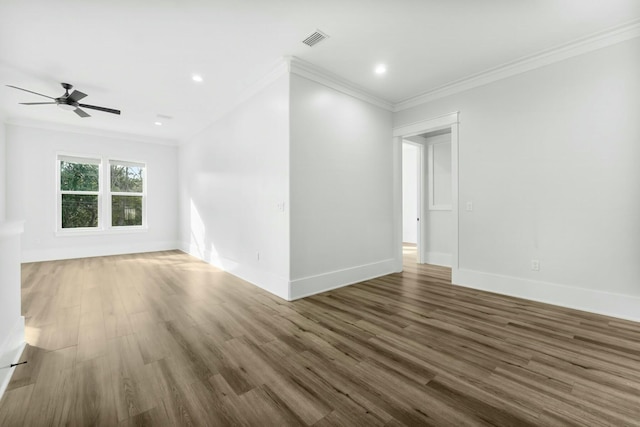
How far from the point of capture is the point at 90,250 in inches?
249

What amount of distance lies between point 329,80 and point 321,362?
11.0ft

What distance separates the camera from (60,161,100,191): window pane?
6094mm

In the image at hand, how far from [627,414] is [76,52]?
5.60m

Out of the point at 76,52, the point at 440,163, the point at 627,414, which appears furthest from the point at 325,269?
the point at 76,52

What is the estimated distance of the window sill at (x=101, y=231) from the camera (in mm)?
6051

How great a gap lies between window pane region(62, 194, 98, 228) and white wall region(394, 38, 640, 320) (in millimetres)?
7854

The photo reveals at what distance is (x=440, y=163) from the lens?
5.43 meters

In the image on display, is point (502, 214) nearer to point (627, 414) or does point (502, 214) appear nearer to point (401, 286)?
point (401, 286)

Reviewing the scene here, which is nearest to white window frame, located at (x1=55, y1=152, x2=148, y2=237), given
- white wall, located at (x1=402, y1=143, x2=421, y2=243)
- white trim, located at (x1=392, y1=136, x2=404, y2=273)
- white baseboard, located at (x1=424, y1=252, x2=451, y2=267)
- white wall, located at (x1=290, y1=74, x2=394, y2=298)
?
white wall, located at (x1=290, y1=74, x2=394, y2=298)

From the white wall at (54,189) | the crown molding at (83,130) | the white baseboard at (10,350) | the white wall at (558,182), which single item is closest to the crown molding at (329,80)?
the white wall at (558,182)

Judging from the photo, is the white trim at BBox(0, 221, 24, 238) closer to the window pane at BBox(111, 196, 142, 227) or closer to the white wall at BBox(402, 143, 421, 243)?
the window pane at BBox(111, 196, 142, 227)

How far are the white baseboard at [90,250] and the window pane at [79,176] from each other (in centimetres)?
138

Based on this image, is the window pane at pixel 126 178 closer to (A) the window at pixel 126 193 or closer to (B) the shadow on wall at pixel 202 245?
(A) the window at pixel 126 193

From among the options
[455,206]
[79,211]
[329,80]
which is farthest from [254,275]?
[79,211]
